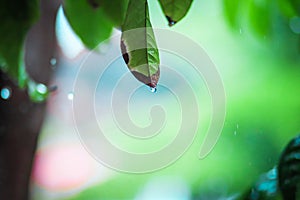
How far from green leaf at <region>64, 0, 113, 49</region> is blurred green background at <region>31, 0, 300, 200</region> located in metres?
0.26

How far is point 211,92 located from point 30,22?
318mm

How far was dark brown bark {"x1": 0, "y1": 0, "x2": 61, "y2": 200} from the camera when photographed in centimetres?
94

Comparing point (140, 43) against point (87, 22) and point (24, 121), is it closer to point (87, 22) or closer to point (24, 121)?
point (87, 22)

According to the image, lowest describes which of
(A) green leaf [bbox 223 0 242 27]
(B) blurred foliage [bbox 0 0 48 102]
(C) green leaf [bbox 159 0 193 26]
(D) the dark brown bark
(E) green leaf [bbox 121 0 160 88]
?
(E) green leaf [bbox 121 0 160 88]

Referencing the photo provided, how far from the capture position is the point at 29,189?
98 centimetres

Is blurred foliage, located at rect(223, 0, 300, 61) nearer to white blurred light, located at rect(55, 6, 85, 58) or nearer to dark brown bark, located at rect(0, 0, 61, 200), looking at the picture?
white blurred light, located at rect(55, 6, 85, 58)

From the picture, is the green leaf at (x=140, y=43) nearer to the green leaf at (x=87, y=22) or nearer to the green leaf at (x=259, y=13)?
the green leaf at (x=87, y=22)

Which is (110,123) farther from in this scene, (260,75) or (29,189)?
(260,75)

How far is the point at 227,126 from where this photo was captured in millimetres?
752

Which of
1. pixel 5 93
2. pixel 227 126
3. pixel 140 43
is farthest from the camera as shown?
pixel 5 93

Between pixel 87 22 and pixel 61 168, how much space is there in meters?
0.64

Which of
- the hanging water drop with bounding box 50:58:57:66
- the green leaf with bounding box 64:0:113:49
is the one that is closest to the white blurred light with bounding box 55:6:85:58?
the green leaf with bounding box 64:0:113:49

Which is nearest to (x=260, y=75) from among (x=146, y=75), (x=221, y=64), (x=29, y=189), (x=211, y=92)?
(x=221, y=64)

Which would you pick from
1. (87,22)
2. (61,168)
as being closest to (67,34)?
(87,22)
